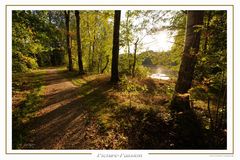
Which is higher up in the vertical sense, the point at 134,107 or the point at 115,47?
the point at 115,47

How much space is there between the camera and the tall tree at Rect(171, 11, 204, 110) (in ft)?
16.4

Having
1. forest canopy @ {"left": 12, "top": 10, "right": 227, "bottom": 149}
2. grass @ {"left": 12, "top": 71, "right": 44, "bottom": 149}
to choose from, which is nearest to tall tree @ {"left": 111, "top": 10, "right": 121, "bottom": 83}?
forest canopy @ {"left": 12, "top": 10, "right": 227, "bottom": 149}

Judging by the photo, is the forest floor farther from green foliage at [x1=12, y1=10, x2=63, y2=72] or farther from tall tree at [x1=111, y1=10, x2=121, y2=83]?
tall tree at [x1=111, y1=10, x2=121, y2=83]

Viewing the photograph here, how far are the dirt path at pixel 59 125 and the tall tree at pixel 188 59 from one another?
314 centimetres

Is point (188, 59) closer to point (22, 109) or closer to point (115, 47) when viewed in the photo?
point (115, 47)

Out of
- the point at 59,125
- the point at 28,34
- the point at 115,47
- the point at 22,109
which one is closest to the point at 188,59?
the point at 59,125

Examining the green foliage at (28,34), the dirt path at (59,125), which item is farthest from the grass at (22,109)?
the green foliage at (28,34)

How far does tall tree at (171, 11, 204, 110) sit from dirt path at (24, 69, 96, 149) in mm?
3137

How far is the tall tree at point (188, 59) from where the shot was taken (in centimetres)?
499

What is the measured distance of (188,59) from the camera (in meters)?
5.25

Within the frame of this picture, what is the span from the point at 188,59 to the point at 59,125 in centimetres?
444

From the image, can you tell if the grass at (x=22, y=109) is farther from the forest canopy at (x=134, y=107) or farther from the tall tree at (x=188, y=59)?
the tall tree at (x=188, y=59)
